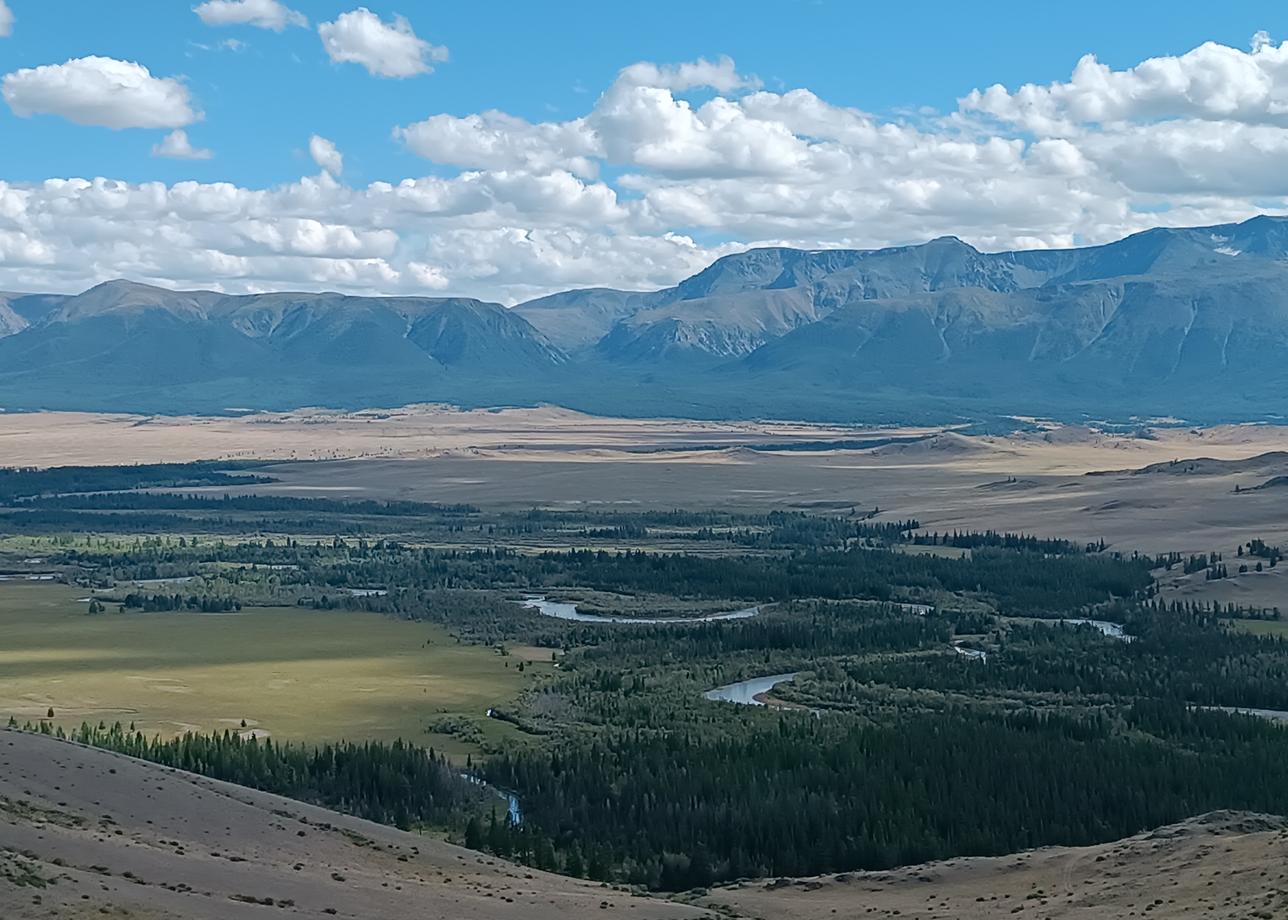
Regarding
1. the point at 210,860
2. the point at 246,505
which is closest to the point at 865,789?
the point at 210,860

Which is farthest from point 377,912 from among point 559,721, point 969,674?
point 969,674

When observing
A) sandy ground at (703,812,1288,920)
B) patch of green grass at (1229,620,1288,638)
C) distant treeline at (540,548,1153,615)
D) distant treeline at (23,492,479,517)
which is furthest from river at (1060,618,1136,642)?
distant treeline at (23,492,479,517)

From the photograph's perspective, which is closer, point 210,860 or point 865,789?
point 210,860

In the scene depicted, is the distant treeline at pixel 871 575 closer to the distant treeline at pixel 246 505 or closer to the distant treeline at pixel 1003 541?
the distant treeline at pixel 1003 541

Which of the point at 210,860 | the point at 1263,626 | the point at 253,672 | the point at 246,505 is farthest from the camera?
the point at 246,505

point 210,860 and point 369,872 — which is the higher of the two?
point 210,860

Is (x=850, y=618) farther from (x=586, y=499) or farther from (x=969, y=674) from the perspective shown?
(x=586, y=499)

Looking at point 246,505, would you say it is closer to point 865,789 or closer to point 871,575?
point 871,575

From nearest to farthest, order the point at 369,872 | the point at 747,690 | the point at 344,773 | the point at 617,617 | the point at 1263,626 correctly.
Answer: the point at 369,872 → the point at 344,773 → the point at 747,690 → the point at 1263,626 → the point at 617,617

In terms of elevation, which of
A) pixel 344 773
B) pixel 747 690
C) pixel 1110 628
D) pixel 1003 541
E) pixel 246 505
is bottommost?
pixel 747 690
